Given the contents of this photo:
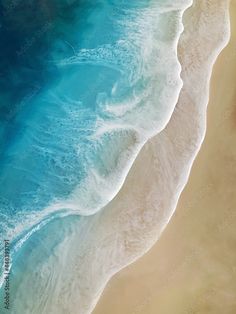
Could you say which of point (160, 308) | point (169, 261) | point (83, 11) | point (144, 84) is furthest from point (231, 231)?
point (83, 11)

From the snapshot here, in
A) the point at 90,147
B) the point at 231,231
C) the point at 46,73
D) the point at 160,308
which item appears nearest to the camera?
the point at 160,308

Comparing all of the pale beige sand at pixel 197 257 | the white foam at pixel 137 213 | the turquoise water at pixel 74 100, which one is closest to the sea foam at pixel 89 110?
the turquoise water at pixel 74 100

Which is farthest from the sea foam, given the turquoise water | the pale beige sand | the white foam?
the pale beige sand

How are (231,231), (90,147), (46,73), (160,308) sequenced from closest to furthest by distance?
1. (160,308)
2. (231,231)
3. (90,147)
4. (46,73)

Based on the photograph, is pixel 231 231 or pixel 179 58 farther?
pixel 179 58

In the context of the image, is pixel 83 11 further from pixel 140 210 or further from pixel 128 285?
pixel 128 285

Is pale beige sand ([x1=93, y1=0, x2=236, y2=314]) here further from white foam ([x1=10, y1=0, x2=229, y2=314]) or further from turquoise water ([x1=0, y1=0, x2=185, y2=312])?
turquoise water ([x1=0, y1=0, x2=185, y2=312])

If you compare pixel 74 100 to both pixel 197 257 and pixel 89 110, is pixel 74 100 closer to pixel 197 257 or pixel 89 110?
pixel 89 110
